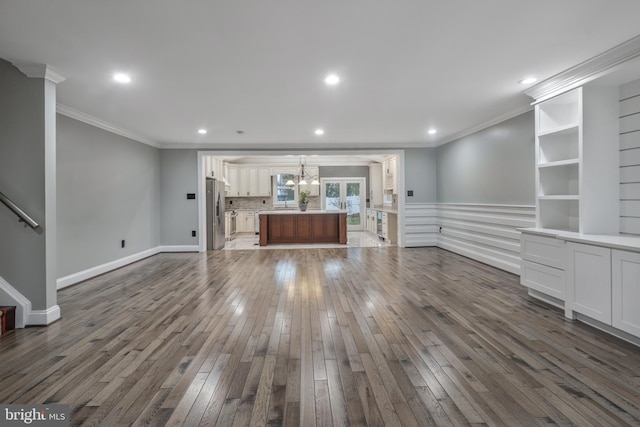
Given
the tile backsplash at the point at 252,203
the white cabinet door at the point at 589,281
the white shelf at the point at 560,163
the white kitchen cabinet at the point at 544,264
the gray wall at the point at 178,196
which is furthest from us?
the tile backsplash at the point at 252,203

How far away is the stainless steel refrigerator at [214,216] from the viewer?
7.27 m

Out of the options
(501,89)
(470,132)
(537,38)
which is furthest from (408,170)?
(537,38)

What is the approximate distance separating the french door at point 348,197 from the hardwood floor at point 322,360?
7.21m

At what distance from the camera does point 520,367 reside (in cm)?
204

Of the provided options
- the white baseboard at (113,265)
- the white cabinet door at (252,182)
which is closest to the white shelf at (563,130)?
the white baseboard at (113,265)

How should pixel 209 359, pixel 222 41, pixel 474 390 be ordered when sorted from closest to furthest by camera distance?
pixel 474 390
pixel 209 359
pixel 222 41

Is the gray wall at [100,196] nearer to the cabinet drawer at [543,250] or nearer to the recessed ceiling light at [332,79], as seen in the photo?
the recessed ceiling light at [332,79]

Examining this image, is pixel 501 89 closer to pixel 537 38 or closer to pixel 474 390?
pixel 537 38

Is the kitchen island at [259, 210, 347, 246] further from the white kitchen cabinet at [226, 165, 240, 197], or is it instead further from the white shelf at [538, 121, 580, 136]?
the white shelf at [538, 121, 580, 136]

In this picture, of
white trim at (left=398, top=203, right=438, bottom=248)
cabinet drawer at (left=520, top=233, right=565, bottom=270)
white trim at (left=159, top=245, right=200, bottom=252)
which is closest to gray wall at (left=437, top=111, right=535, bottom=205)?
white trim at (left=398, top=203, right=438, bottom=248)

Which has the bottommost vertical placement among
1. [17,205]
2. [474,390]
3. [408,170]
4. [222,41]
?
[474,390]

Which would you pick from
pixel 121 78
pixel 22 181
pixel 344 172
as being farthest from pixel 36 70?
pixel 344 172

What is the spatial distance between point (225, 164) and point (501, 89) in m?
8.28

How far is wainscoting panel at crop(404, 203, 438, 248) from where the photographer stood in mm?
7301
